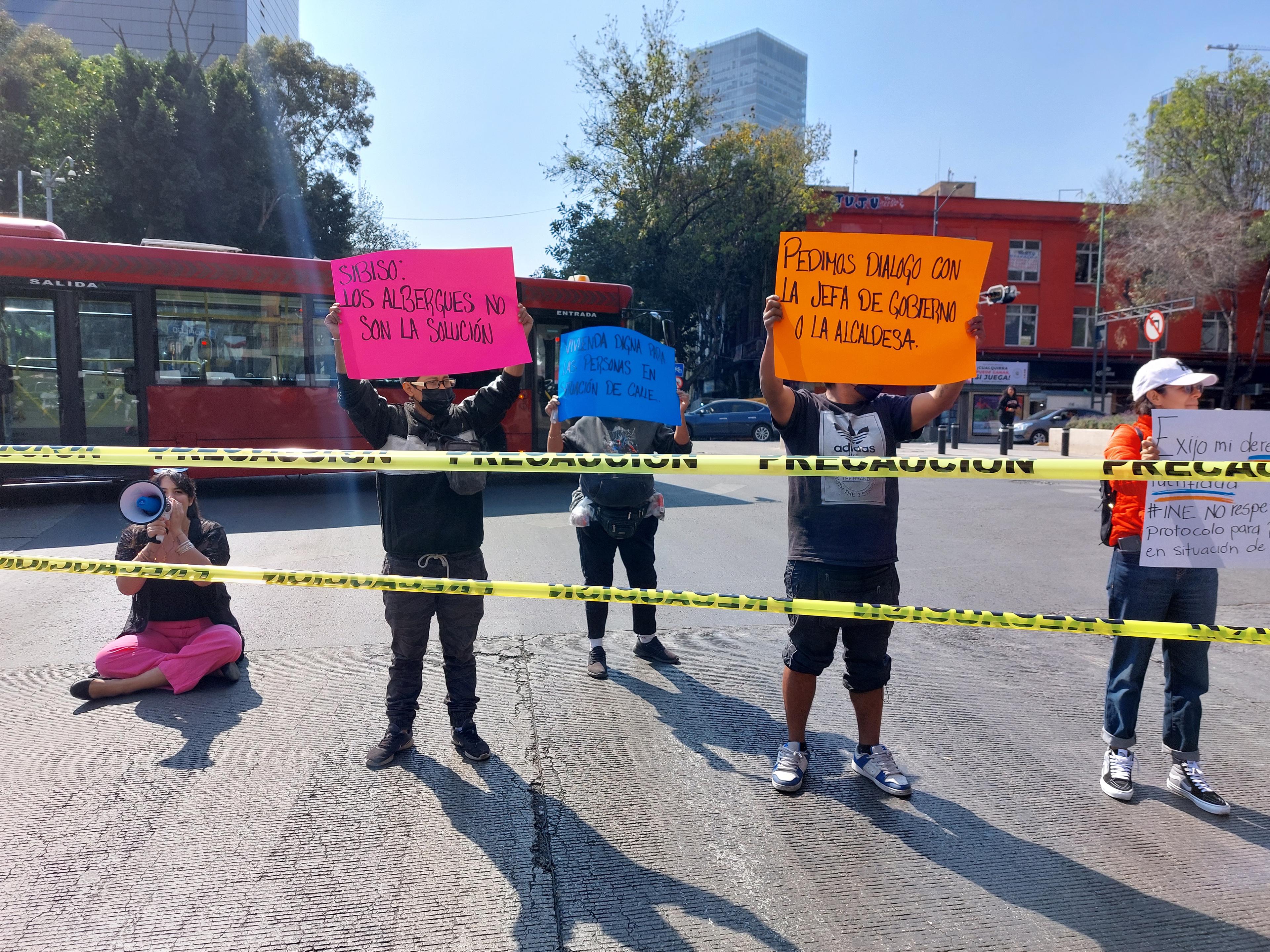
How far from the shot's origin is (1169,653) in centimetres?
359

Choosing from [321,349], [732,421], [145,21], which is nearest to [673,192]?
[732,421]

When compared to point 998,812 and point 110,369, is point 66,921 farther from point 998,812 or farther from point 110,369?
point 110,369

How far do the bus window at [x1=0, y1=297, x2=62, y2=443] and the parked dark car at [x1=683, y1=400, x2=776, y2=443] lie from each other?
61.7ft

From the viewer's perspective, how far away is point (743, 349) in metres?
48.5

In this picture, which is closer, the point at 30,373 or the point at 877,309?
the point at 877,309

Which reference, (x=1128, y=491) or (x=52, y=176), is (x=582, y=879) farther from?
(x=52, y=176)

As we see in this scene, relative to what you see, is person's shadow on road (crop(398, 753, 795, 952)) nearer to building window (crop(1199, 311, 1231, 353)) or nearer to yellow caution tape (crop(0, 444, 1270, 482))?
yellow caution tape (crop(0, 444, 1270, 482))

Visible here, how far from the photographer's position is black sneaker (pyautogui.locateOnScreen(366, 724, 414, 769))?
377cm

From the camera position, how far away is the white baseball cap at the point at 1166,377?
357 cm

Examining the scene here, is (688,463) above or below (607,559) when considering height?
above

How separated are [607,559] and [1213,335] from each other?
156ft

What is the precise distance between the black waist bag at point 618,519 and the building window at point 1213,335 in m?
46.7

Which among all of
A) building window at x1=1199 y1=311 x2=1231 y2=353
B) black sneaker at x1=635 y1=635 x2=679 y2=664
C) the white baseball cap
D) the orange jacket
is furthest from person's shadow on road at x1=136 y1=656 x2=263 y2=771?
building window at x1=1199 y1=311 x2=1231 y2=353

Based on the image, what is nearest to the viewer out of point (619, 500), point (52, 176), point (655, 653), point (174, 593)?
point (174, 593)
